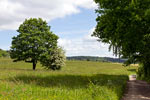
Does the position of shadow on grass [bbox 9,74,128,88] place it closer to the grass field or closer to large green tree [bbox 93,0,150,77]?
the grass field

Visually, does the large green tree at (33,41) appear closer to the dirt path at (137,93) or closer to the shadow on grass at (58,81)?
the shadow on grass at (58,81)

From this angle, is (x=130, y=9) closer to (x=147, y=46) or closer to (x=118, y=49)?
(x=147, y=46)

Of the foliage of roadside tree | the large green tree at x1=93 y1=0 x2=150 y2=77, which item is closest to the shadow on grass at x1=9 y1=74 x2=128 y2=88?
the large green tree at x1=93 y1=0 x2=150 y2=77

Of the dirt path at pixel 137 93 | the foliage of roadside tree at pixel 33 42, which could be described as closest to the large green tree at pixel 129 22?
the dirt path at pixel 137 93

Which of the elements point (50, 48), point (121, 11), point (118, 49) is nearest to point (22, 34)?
point (50, 48)

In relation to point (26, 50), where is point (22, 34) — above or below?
above

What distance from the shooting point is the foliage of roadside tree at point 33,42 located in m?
44.8

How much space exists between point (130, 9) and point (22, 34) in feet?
111

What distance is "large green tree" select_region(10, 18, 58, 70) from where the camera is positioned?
1764 inches

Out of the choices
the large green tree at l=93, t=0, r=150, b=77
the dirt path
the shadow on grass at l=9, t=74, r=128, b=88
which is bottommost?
the dirt path

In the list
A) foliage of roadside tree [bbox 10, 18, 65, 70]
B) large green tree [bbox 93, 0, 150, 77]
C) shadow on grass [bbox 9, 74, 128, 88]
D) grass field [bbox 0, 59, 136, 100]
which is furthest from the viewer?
foliage of roadside tree [bbox 10, 18, 65, 70]

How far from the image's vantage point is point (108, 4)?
18562 millimetres

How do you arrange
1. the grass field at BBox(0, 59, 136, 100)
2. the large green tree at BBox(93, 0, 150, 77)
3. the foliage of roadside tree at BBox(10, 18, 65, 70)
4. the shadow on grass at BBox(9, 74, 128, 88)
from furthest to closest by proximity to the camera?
1. the foliage of roadside tree at BBox(10, 18, 65, 70)
2. the large green tree at BBox(93, 0, 150, 77)
3. the shadow on grass at BBox(9, 74, 128, 88)
4. the grass field at BBox(0, 59, 136, 100)

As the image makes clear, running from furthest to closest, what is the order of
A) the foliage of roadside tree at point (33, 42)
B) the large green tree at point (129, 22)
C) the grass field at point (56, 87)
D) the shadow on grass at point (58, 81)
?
→ the foliage of roadside tree at point (33, 42), the large green tree at point (129, 22), the shadow on grass at point (58, 81), the grass field at point (56, 87)
